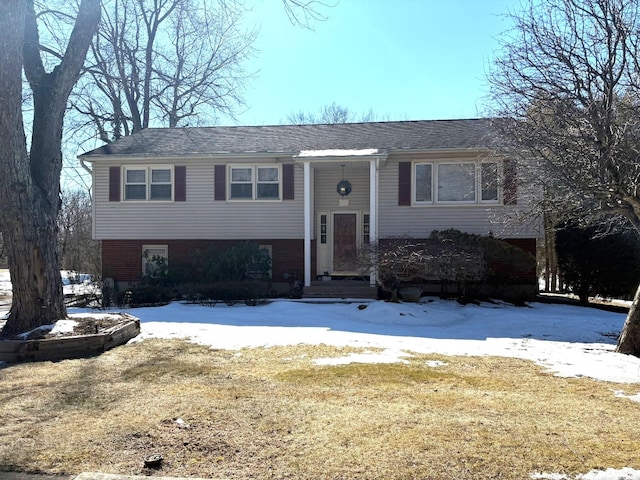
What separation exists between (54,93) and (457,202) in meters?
10.8

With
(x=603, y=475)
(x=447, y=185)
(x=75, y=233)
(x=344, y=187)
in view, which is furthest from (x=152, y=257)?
(x=75, y=233)

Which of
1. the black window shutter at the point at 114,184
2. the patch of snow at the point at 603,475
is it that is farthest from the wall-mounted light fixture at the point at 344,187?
the patch of snow at the point at 603,475

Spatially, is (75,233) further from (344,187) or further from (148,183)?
(344,187)

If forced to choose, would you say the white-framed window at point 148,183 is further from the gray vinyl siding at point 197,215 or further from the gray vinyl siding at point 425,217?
the gray vinyl siding at point 425,217

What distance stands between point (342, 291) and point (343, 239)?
8.01ft

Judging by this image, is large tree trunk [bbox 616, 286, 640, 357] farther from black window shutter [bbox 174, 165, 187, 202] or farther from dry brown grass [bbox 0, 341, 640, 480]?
black window shutter [bbox 174, 165, 187, 202]

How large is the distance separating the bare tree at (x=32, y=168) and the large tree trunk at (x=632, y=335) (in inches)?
348

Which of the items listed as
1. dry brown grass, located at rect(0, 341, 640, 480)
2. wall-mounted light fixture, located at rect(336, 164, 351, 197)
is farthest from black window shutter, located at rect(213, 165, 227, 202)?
dry brown grass, located at rect(0, 341, 640, 480)

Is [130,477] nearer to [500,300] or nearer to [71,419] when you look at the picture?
[71,419]

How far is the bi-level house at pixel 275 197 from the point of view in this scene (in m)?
14.9

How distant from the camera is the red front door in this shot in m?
15.8

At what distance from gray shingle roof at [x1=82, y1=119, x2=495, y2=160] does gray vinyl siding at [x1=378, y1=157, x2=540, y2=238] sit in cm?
118

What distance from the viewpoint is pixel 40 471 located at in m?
3.33

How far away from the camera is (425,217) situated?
48.8 feet
